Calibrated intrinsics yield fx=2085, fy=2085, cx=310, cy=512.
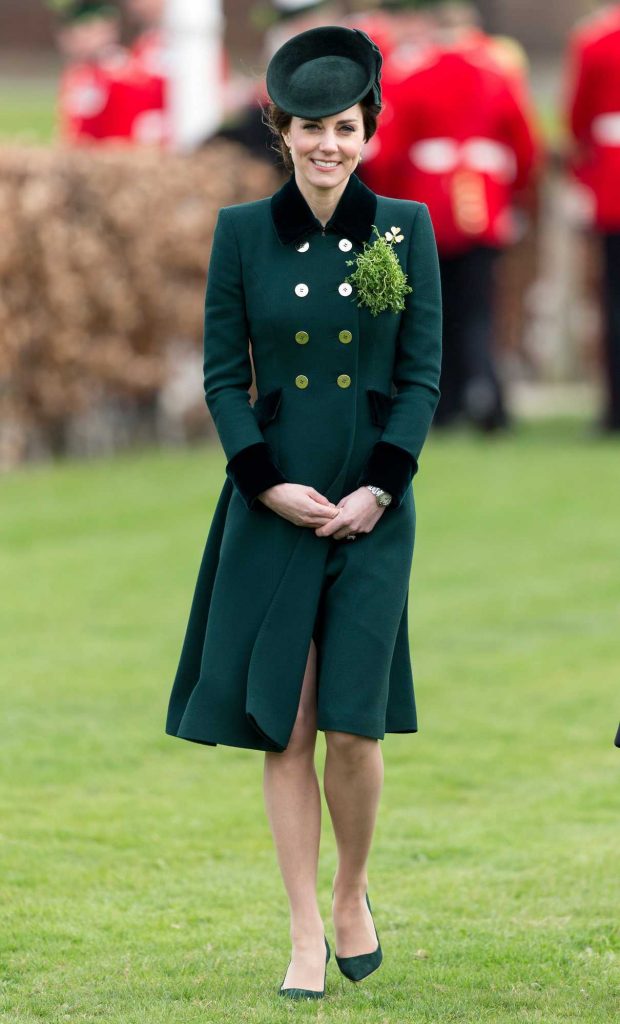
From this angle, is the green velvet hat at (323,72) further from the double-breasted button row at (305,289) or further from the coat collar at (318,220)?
the double-breasted button row at (305,289)

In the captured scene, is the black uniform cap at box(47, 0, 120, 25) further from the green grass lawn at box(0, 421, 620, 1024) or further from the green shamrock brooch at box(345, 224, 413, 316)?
the green shamrock brooch at box(345, 224, 413, 316)

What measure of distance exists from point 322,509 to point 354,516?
0.06m

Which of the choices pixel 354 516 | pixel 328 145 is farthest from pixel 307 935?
pixel 328 145

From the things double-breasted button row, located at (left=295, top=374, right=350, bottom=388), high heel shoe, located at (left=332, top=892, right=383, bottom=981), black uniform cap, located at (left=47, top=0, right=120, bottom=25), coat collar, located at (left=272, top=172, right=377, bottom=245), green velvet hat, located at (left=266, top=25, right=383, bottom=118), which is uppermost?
black uniform cap, located at (left=47, top=0, right=120, bottom=25)

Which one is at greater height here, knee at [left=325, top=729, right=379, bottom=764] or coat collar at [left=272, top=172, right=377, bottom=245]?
coat collar at [left=272, top=172, right=377, bottom=245]

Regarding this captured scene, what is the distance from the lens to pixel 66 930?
425 centimetres

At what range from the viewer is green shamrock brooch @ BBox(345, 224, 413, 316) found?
3.73m

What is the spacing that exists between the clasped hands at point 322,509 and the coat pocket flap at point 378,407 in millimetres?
146

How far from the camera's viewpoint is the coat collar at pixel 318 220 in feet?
12.5

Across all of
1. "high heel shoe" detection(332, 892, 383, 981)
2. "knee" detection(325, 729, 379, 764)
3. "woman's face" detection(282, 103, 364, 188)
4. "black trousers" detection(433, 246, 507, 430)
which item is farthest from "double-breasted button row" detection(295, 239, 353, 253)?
"black trousers" detection(433, 246, 507, 430)

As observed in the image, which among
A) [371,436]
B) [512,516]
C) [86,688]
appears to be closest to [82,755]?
[86,688]

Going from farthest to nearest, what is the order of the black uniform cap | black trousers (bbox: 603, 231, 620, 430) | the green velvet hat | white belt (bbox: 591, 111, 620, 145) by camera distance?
Result: the black uniform cap < black trousers (bbox: 603, 231, 620, 430) < white belt (bbox: 591, 111, 620, 145) < the green velvet hat

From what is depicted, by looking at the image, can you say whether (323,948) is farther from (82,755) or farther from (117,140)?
(117,140)

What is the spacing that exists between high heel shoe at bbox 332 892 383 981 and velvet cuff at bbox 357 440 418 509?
0.86m
